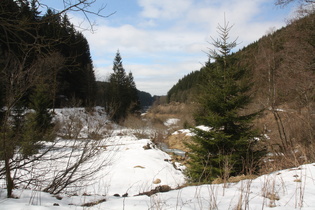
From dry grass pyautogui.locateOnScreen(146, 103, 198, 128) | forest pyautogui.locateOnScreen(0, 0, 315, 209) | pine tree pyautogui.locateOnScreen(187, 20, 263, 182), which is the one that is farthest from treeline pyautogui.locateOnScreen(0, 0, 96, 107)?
dry grass pyautogui.locateOnScreen(146, 103, 198, 128)

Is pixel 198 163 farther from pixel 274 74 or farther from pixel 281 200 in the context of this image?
pixel 274 74

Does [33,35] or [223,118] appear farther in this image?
[223,118]

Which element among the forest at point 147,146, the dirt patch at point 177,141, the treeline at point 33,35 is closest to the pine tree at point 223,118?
the forest at point 147,146

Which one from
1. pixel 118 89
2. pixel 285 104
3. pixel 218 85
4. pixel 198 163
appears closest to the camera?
pixel 198 163

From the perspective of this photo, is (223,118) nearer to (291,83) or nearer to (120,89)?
(291,83)

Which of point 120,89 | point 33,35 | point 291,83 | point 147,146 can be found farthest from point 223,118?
point 120,89

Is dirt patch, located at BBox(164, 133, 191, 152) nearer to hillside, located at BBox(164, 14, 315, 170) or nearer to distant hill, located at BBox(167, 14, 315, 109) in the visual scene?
hillside, located at BBox(164, 14, 315, 170)

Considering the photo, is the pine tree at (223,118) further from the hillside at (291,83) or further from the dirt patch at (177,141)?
the dirt patch at (177,141)

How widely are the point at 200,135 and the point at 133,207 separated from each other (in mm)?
5904

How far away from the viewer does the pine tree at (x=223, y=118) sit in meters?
7.25

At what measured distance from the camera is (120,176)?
29.1ft

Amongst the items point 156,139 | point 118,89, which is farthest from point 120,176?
point 118,89

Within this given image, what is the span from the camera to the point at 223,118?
738 centimetres

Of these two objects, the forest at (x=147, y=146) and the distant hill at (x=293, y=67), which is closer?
the forest at (x=147, y=146)
